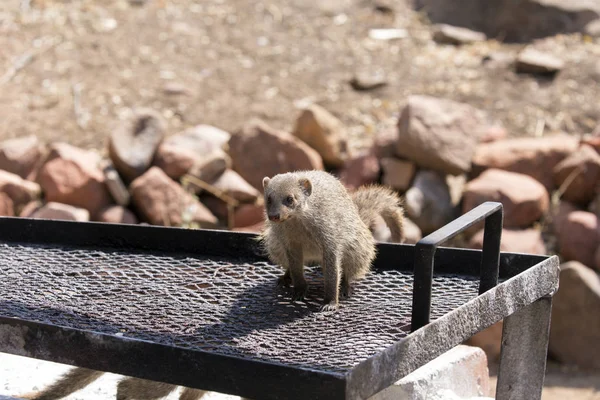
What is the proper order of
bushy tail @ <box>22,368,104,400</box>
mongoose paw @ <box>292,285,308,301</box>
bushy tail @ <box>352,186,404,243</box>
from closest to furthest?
mongoose paw @ <box>292,285,308,301</box> → bushy tail @ <box>22,368,104,400</box> → bushy tail @ <box>352,186,404,243</box>

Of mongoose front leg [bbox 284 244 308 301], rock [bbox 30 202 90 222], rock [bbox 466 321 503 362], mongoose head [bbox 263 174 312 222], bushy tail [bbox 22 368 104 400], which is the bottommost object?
rock [bbox 466 321 503 362]

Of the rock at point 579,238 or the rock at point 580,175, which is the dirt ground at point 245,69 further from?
the rock at point 579,238

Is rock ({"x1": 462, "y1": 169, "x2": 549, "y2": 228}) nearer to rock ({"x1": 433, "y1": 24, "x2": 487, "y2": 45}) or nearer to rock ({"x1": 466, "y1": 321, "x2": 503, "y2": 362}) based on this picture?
rock ({"x1": 466, "y1": 321, "x2": 503, "y2": 362})

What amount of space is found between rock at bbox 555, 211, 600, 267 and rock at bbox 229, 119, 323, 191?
1982mm

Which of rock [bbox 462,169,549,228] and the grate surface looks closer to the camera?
the grate surface

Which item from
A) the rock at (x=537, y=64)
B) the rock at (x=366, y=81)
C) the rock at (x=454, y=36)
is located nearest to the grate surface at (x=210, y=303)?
the rock at (x=366, y=81)

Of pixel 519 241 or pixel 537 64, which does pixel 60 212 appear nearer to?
pixel 519 241

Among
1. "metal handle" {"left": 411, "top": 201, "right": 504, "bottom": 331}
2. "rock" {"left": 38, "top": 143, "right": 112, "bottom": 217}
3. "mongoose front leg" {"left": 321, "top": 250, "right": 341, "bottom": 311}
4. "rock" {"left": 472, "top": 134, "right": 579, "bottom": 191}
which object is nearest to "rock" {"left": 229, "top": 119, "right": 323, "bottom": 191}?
"rock" {"left": 38, "top": 143, "right": 112, "bottom": 217}

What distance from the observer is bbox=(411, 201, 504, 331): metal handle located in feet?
7.79

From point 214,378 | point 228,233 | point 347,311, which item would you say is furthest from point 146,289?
point 214,378

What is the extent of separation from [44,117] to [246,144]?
5.98 ft

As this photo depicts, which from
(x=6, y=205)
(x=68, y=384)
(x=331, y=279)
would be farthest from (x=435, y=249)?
(x=6, y=205)

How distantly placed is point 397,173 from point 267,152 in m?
1.02

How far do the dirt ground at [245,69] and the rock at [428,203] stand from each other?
2.59 feet
